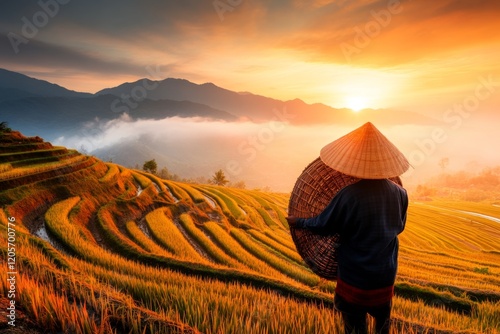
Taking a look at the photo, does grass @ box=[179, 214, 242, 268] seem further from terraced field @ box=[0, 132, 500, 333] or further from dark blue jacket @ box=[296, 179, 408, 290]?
dark blue jacket @ box=[296, 179, 408, 290]

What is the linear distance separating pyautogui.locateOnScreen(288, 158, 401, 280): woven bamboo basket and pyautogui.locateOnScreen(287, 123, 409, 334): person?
86 centimetres

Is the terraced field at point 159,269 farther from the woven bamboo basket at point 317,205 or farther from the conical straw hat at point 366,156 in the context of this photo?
the conical straw hat at point 366,156

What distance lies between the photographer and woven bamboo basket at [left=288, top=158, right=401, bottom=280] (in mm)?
4625

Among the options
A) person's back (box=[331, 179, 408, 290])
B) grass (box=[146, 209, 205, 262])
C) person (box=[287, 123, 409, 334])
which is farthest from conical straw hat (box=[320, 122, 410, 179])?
grass (box=[146, 209, 205, 262])

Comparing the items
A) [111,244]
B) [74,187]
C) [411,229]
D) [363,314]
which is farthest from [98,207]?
[411,229]

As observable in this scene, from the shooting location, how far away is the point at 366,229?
3.44 meters

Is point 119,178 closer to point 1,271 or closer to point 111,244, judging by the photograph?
point 111,244

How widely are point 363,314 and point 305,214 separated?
1.69 meters

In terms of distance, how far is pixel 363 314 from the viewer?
3.53 metres

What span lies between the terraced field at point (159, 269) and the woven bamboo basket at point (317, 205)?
2.36ft

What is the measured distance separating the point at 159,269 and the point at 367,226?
9.75 m

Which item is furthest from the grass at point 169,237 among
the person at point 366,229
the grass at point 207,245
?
the person at point 366,229

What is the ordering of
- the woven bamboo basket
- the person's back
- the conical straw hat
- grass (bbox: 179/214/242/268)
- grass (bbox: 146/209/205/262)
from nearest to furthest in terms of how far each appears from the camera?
the person's back → the conical straw hat → the woven bamboo basket → grass (bbox: 146/209/205/262) → grass (bbox: 179/214/242/268)

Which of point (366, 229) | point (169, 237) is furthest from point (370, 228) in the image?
point (169, 237)
